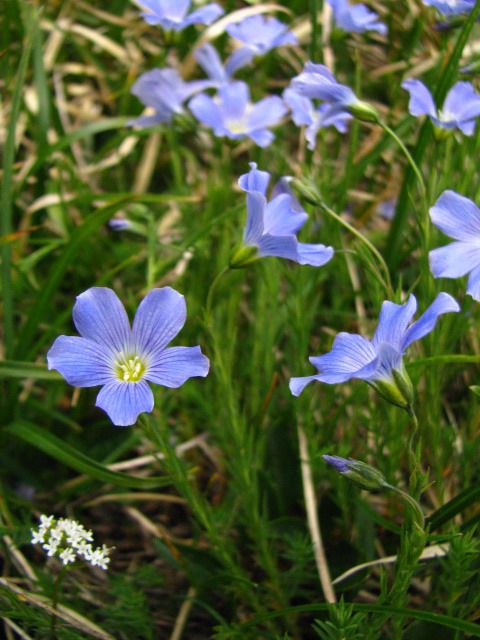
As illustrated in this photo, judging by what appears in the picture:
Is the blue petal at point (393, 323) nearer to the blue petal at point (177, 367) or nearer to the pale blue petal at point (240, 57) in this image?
the blue petal at point (177, 367)

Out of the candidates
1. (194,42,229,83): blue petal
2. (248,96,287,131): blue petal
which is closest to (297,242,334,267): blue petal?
(248,96,287,131): blue petal

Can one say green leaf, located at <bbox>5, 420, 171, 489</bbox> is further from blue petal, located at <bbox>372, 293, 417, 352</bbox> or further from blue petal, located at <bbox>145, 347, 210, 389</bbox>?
blue petal, located at <bbox>372, 293, 417, 352</bbox>

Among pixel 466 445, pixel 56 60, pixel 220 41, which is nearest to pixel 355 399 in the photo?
pixel 466 445

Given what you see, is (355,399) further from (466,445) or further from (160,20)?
(160,20)

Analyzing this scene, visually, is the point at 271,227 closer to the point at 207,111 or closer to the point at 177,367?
the point at 177,367

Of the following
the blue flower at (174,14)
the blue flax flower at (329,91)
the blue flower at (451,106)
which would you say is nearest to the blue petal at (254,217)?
the blue flax flower at (329,91)

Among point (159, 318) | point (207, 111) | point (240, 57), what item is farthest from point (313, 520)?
point (240, 57)
